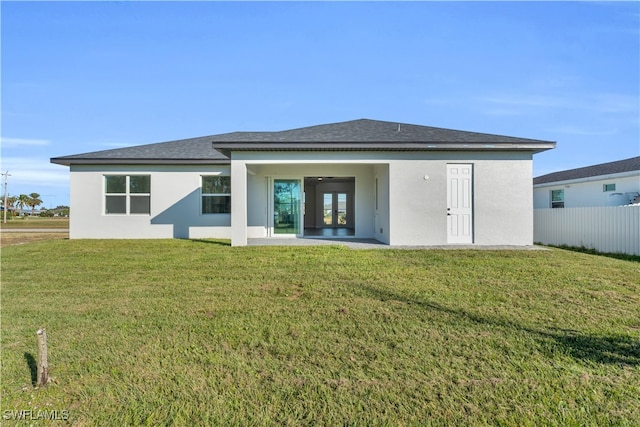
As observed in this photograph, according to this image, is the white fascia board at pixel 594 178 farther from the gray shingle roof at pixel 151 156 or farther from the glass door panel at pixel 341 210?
the gray shingle roof at pixel 151 156

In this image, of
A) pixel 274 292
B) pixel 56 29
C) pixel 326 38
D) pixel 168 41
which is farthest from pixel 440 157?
pixel 56 29

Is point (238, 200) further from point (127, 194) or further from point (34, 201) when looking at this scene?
point (34, 201)

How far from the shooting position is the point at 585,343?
3.87 metres

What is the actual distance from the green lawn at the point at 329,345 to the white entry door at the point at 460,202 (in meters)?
3.21

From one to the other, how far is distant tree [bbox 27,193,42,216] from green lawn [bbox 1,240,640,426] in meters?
82.1

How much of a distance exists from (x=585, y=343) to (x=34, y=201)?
9184 centimetres

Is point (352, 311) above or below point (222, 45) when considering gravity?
below

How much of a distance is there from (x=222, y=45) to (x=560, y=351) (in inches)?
543

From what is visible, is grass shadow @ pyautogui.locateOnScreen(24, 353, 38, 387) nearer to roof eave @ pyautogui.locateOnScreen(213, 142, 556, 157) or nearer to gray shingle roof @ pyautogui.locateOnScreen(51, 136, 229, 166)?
roof eave @ pyautogui.locateOnScreen(213, 142, 556, 157)

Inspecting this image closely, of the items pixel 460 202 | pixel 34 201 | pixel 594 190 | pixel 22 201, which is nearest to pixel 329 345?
pixel 460 202

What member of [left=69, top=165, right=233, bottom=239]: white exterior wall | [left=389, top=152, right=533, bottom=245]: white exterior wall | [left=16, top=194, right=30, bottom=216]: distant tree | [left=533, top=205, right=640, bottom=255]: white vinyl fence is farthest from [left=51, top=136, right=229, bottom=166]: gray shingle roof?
[left=16, top=194, right=30, bottom=216]: distant tree

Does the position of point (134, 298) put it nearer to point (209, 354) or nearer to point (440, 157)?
point (209, 354)

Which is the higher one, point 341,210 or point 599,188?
point 599,188

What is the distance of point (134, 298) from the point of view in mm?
5680
